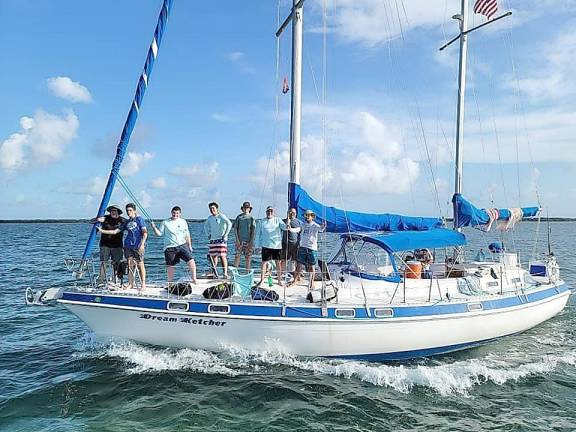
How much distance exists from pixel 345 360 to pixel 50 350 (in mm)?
7270

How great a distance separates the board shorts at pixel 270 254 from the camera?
11.0 m

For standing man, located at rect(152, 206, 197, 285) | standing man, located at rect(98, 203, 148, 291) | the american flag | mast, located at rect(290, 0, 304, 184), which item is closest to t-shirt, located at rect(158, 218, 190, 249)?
standing man, located at rect(152, 206, 197, 285)

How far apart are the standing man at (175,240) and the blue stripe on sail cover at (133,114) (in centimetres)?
134

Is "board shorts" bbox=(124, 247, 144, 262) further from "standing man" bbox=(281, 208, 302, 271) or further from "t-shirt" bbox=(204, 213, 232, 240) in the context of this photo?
"standing man" bbox=(281, 208, 302, 271)

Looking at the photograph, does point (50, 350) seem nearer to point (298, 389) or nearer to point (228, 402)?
point (228, 402)

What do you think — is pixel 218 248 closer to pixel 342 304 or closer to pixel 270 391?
pixel 342 304

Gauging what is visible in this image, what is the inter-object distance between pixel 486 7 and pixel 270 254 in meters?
11.9

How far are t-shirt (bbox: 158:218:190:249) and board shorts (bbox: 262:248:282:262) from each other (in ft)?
6.40

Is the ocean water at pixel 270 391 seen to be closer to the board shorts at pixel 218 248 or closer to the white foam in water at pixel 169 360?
the white foam in water at pixel 169 360

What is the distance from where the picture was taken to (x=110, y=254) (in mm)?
10367

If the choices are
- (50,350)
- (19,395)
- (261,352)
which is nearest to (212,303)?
(261,352)

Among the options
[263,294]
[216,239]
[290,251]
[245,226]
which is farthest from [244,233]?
[263,294]

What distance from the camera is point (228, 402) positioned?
27.1ft

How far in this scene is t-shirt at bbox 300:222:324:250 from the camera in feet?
35.9
